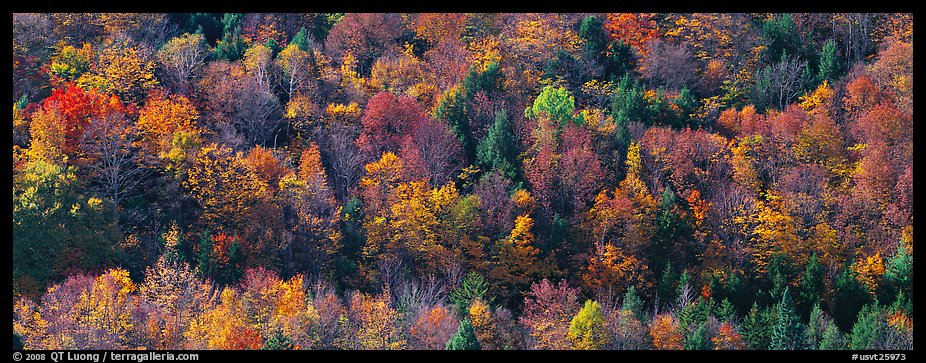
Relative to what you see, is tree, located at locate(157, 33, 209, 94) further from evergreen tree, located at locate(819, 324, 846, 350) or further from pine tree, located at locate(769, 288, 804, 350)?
evergreen tree, located at locate(819, 324, 846, 350)

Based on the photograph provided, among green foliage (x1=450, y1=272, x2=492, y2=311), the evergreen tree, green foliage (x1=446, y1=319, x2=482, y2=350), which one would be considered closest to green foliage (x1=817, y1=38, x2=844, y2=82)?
the evergreen tree

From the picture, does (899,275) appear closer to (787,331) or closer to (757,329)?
(787,331)

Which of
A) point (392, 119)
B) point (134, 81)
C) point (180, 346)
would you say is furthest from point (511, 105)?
point (180, 346)

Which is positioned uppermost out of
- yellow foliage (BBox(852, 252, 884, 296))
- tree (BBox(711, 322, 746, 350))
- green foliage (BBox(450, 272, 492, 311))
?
yellow foliage (BBox(852, 252, 884, 296))

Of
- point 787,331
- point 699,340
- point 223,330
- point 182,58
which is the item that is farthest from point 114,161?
point 787,331

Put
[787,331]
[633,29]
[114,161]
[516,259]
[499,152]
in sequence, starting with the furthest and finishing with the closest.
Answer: [633,29] < [499,152] < [516,259] < [114,161] < [787,331]
